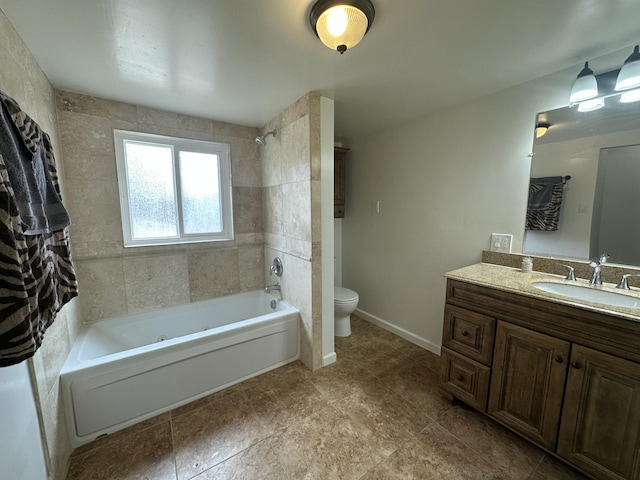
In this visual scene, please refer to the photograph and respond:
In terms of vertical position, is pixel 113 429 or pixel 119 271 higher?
pixel 119 271

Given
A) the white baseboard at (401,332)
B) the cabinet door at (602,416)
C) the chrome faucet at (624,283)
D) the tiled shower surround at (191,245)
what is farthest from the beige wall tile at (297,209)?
the chrome faucet at (624,283)

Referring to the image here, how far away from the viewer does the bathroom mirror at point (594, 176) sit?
1366 millimetres

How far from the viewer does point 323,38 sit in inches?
43.8

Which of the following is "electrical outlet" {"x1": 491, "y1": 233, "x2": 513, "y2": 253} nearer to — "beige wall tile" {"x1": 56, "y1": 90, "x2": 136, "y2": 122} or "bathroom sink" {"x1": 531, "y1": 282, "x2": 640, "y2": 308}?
"bathroom sink" {"x1": 531, "y1": 282, "x2": 640, "y2": 308}

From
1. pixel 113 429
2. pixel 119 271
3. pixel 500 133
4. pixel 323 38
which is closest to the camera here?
pixel 323 38

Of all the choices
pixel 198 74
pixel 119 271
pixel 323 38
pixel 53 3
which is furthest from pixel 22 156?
pixel 119 271

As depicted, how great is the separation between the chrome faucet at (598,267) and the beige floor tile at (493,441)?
1014mm

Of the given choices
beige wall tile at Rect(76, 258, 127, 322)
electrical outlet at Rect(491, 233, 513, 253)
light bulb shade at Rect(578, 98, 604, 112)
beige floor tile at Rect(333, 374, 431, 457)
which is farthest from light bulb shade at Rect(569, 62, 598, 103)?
beige wall tile at Rect(76, 258, 127, 322)

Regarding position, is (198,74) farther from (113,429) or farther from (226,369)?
(113,429)

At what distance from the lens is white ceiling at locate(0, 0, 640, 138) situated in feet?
3.46

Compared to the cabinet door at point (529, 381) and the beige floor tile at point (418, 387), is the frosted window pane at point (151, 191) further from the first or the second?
the cabinet door at point (529, 381)

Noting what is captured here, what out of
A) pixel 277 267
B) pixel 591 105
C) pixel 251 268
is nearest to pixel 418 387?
pixel 277 267

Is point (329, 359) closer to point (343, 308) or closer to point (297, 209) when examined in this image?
point (343, 308)

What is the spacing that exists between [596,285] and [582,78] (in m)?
1.19
